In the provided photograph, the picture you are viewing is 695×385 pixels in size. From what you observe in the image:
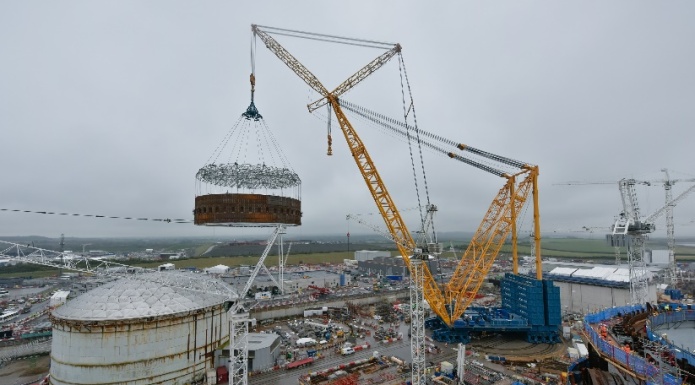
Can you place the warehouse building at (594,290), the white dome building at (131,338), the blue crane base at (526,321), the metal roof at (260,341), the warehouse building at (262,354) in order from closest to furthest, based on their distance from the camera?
1. the white dome building at (131,338)
2. the warehouse building at (262,354)
3. the metal roof at (260,341)
4. the blue crane base at (526,321)
5. the warehouse building at (594,290)

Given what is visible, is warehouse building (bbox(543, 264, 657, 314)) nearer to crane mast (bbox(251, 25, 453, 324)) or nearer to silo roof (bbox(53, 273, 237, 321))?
crane mast (bbox(251, 25, 453, 324))

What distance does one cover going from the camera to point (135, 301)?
36094 millimetres

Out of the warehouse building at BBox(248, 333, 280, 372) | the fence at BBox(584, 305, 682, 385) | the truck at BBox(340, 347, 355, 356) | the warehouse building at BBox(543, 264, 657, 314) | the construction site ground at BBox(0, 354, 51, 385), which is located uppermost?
the fence at BBox(584, 305, 682, 385)

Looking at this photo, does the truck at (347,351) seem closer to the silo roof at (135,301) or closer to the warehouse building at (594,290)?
the silo roof at (135,301)

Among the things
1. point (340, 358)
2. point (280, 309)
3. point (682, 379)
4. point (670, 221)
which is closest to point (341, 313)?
point (280, 309)

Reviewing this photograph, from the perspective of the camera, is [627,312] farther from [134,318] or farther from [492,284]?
[492,284]

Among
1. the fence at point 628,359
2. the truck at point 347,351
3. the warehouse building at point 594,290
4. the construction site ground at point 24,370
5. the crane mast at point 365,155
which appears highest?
the crane mast at point 365,155

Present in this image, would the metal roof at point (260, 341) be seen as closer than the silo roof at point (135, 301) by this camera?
No

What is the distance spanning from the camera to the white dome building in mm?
33500

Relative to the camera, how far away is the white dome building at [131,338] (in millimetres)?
33500

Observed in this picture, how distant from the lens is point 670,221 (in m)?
85.0

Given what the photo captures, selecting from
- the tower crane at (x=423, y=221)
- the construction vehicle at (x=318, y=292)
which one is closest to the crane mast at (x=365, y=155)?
the tower crane at (x=423, y=221)

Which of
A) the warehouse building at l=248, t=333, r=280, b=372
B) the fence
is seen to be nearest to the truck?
the warehouse building at l=248, t=333, r=280, b=372

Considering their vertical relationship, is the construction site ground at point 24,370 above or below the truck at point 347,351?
below
